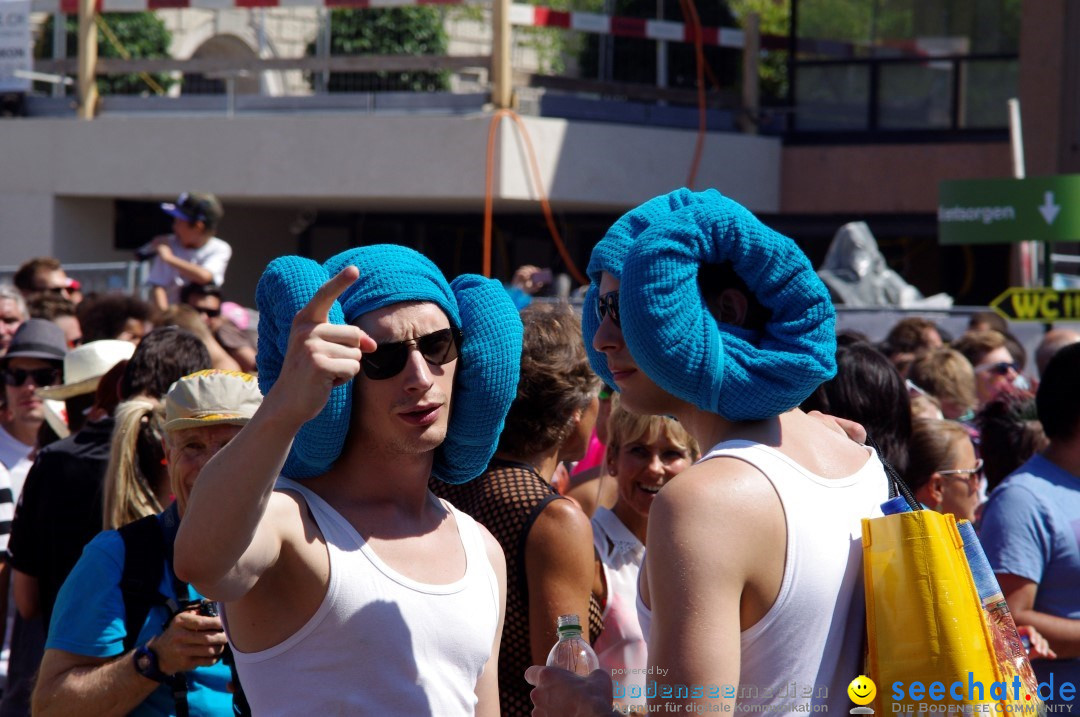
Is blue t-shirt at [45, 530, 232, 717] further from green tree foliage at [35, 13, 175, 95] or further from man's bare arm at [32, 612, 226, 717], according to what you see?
green tree foliage at [35, 13, 175, 95]

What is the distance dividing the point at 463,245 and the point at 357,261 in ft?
52.9

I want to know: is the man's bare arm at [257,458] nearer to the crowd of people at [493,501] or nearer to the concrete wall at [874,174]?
the crowd of people at [493,501]

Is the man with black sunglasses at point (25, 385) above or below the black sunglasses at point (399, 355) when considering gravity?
below

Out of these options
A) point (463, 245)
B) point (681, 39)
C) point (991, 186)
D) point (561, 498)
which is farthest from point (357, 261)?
point (463, 245)

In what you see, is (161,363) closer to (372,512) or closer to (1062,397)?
(372,512)

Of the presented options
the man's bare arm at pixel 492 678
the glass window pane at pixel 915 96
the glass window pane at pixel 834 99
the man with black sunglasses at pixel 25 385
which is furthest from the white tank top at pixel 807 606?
the glass window pane at pixel 834 99

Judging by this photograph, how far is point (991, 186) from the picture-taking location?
8.42 meters

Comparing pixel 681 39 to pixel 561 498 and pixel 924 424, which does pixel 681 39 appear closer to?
pixel 924 424

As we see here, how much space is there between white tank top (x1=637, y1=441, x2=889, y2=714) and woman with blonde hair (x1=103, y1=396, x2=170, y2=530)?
1924 millimetres

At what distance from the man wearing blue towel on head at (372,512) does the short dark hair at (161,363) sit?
1.92m

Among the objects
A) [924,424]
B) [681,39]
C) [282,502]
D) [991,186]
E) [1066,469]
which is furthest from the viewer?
[681,39]

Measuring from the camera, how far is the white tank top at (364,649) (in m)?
2.38

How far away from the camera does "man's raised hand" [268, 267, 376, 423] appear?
209 centimetres

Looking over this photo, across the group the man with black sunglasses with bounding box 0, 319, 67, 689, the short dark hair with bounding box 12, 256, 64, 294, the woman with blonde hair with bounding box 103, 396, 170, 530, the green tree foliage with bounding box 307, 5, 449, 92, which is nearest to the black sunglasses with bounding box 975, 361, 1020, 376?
the man with black sunglasses with bounding box 0, 319, 67, 689
